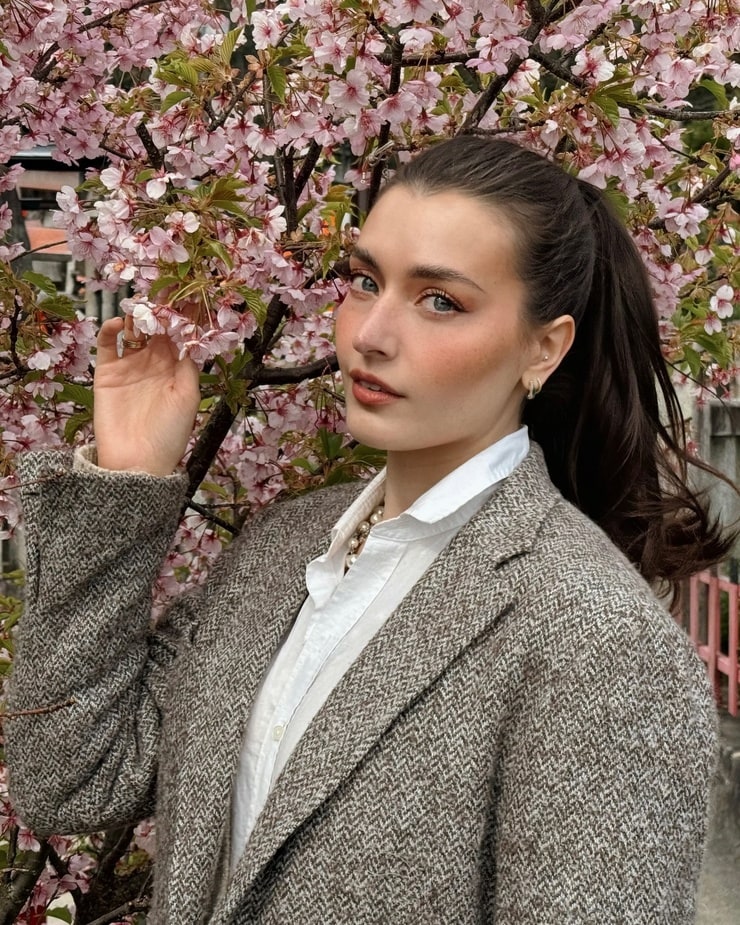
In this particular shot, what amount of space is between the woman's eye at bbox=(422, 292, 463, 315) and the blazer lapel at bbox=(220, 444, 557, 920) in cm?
27

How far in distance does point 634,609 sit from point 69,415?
1237 mm

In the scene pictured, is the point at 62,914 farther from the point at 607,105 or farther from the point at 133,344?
the point at 607,105

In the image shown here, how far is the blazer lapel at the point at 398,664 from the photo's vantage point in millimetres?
1296

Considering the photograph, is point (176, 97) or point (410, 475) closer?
point (410, 475)

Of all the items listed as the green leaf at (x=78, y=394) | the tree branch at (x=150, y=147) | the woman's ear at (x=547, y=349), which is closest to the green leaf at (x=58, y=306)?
the green leaf at (x=78, y=394)

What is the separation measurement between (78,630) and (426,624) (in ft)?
1.58

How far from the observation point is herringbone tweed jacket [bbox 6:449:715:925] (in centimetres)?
119

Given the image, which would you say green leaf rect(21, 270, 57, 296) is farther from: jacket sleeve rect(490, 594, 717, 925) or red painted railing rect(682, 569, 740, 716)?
red painted railing rect(682, 569, 740, 716)

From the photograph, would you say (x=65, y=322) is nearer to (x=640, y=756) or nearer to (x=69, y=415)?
(x=69, y=415)

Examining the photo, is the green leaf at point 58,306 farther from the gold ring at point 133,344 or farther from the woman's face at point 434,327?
the woman's face at point 434,327

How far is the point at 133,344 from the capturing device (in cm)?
164

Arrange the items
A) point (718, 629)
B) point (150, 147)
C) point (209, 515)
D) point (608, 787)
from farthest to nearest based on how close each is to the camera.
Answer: point (718, 629)
point (209, 515)
point (150, 147)
point (608, 787)

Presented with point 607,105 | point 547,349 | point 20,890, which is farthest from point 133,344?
point 20,890

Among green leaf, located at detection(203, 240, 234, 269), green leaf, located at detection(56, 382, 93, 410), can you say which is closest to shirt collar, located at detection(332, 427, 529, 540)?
green leaf, located at detection(203, 240, 234, 269)
